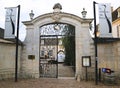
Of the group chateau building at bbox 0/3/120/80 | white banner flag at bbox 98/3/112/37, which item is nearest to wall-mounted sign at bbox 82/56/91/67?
chateau building at bbox 0/3/120/80

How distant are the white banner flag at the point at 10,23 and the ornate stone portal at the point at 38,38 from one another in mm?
1629

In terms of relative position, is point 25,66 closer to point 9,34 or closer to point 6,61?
point 6,61

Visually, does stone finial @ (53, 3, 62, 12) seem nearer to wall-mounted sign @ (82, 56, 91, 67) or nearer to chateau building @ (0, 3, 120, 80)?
chateau building @ (0, 3, 120, 80)

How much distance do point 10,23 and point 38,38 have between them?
2.29 m

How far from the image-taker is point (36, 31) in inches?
542

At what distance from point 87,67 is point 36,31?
3.98 meters

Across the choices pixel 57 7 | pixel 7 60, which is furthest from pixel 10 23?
pixel 57 7

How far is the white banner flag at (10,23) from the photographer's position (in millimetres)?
12031

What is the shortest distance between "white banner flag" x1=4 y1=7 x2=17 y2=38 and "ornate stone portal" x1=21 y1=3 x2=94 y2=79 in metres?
1.63

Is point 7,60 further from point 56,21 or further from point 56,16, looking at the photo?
point 56,16

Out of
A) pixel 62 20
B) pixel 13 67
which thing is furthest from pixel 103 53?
pixel 13 67

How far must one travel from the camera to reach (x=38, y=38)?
1373cm

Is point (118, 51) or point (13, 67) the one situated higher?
point (118, 51)

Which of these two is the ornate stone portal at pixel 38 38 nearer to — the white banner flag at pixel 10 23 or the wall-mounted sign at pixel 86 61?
the wall-mounted sign at pixel 86 61
